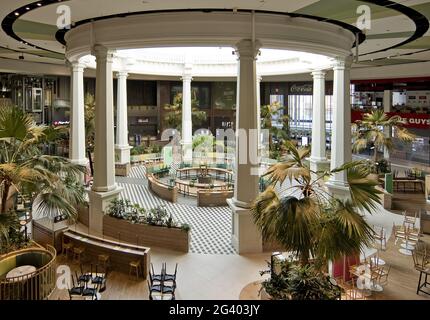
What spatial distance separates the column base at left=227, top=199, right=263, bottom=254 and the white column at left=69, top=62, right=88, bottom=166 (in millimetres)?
7837

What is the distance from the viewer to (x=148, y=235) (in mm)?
9773

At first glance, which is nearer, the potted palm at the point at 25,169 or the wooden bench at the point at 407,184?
the potted palm at the point at 25,169

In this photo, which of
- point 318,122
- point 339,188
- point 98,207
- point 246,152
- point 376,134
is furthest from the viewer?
point 318,122

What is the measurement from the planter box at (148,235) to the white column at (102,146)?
502 mm

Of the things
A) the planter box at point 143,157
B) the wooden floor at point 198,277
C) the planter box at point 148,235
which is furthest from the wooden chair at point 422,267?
the planter box at point 143,157

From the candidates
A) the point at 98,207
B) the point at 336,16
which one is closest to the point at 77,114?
the point at 98,207

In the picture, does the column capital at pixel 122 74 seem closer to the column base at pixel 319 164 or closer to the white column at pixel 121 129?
the white column at pixel 121 129

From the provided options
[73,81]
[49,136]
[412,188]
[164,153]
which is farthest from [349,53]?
[164,153]

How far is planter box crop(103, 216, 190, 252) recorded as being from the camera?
31.1ft

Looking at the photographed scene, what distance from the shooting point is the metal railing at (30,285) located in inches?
257

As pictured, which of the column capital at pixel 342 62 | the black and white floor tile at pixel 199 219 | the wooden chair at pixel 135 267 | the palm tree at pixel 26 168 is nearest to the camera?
the palm tree at pixel 26 168

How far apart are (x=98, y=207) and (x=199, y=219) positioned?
3540mm

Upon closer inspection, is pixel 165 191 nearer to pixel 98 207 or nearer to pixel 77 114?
pixel 98 207

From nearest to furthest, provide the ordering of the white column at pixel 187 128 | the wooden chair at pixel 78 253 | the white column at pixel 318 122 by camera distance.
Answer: the wooden chair at pixel 78 253
the white column at pixel 318 122
the white column at pixel 187 128
